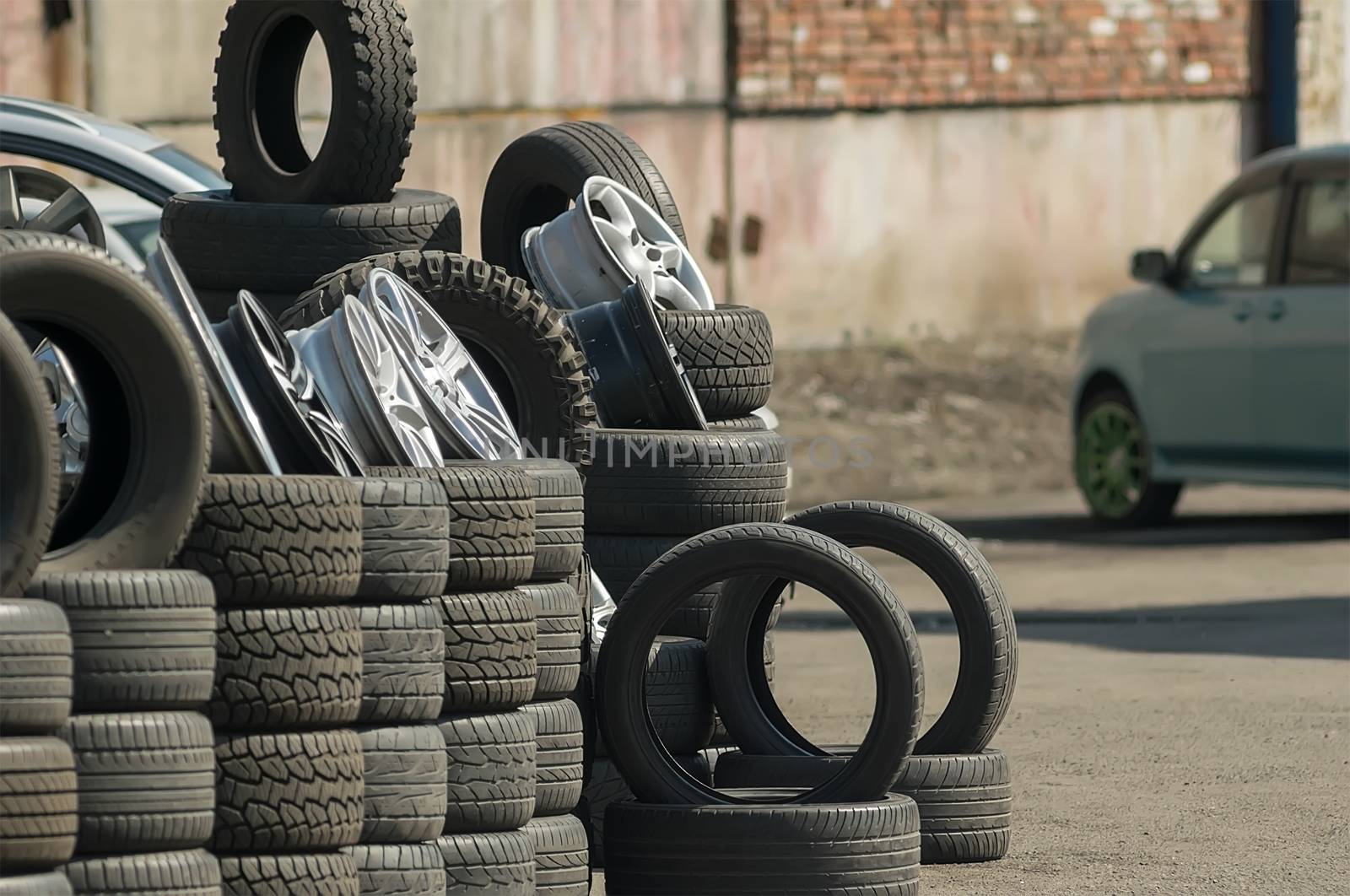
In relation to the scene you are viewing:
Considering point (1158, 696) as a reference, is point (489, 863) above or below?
above

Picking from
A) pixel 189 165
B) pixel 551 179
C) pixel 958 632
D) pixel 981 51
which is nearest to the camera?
pixel 958 632

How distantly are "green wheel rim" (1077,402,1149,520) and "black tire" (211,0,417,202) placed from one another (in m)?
7.51

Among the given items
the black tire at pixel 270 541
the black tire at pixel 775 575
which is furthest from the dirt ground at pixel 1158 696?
the black tire at pixel 270 541

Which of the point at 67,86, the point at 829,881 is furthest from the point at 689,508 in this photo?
the point at 67,86

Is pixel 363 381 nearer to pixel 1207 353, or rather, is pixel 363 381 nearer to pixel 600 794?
pixel 600 794

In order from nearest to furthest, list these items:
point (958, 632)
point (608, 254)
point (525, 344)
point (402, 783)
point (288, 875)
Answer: point (288, 875) → point (402, 783) → point (958, 632) → point (525, 344) → point (608, 254)

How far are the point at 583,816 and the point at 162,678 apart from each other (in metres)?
1.78

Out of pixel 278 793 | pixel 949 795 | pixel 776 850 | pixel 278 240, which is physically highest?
pixel 278 240

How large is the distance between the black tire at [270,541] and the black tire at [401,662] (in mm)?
141

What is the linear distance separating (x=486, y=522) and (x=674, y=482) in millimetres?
1572

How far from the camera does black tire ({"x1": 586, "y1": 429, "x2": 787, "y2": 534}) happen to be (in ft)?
24.3

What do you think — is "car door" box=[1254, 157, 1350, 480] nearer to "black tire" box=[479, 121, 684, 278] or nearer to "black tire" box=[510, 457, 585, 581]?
"black tire" box=[479, 121, 684, 278]

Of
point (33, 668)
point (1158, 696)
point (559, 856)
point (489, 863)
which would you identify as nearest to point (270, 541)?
point (33, 668)

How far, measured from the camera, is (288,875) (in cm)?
526
